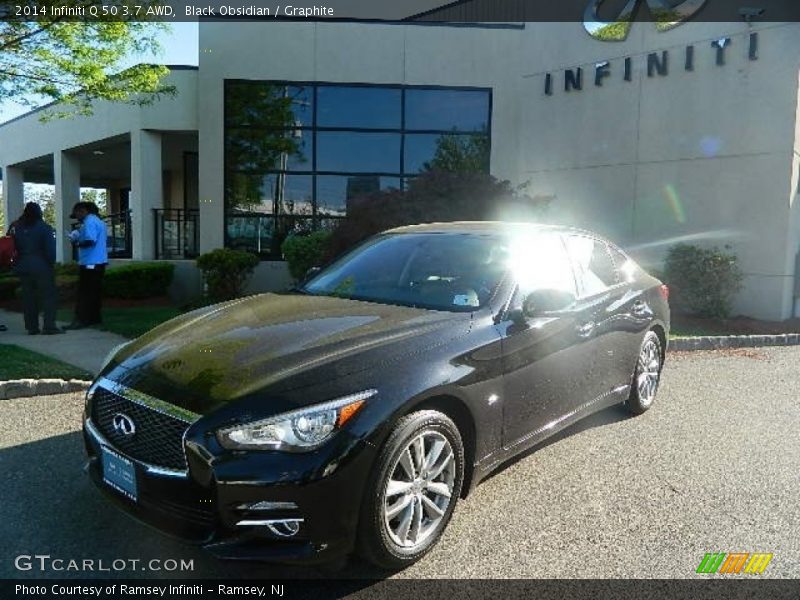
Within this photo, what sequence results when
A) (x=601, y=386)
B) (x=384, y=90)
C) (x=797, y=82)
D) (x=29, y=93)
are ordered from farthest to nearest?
(x=384, y=90) → (x=797, y=82) → (x=29, y=93) → (x=601, y=386)

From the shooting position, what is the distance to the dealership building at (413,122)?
11859mm

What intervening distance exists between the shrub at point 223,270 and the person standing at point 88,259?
272cm

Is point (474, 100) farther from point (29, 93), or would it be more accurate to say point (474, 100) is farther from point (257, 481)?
point (257, 481)

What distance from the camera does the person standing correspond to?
898 centimetres

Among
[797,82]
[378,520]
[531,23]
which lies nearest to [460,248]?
[378,520]

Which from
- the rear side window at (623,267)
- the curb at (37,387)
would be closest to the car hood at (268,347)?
the rear side window at (623,267)

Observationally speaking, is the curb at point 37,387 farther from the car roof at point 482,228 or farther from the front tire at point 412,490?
the front tire at point 412,490

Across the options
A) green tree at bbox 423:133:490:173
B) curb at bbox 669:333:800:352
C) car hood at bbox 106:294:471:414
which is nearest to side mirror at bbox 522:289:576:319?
car hood at bbox 106:294:471:414

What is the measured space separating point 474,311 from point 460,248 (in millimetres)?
776

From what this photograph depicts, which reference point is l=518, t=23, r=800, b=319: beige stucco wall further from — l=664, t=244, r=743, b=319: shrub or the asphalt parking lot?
the asphalt parking lot

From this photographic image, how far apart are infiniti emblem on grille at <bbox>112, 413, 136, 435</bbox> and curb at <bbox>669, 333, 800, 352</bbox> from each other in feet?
24.4

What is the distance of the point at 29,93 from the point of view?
31.4ft

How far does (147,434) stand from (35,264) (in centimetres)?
681

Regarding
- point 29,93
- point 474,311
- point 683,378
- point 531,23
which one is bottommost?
point 683,378
